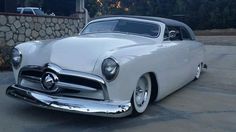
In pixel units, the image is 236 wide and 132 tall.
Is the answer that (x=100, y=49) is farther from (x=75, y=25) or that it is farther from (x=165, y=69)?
(x=75, y=25)

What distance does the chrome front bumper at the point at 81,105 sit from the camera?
14.8 ft

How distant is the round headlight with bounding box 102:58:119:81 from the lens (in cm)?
460

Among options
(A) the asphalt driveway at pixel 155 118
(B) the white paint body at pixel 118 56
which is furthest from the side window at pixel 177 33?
(A) the asphalt driveway at pixel 155 118

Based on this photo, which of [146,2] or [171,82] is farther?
[146,2]

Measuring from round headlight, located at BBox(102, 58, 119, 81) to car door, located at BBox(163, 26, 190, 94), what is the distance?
148 centimetres

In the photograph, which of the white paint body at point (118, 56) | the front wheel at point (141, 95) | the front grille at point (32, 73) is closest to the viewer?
the white paint body at point (118, 56)

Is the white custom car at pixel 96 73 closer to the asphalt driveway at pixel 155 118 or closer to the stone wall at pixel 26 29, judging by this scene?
A: the asphalt driveway at pixel 155 118

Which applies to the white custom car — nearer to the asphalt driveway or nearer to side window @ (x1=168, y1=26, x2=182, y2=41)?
the asphalt driveway

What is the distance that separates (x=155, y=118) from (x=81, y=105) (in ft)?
3.96

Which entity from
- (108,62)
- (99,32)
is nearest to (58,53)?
(108,62)

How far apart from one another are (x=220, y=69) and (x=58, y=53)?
6.58 metres

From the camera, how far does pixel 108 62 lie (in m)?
4.63

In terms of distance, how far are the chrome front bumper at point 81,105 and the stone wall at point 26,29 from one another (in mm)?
4479

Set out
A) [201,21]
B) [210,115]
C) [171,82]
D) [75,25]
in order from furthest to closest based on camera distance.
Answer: [201,21] < [75,25] < [171,82] < [210,115]
